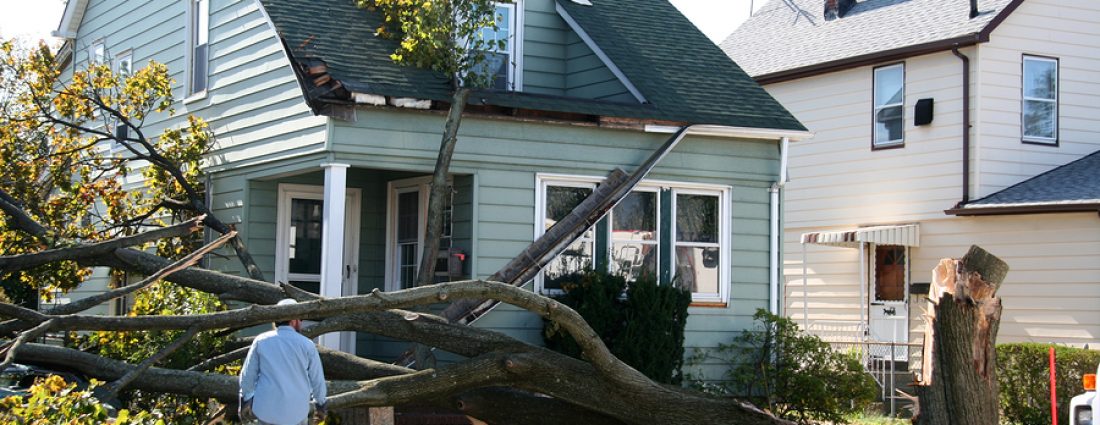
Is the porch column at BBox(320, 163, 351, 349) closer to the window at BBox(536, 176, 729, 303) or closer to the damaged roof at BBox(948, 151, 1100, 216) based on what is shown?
the window at BBox(536, 176, 729, 303)

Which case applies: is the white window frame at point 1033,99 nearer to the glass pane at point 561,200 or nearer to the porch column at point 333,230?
the glass pane at point 561,200

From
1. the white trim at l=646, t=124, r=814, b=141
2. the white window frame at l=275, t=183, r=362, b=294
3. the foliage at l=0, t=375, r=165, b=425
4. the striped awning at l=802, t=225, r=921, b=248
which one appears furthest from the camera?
the striped awning at l=802, t=225, r=921, b=248

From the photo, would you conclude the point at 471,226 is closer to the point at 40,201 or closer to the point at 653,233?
the point at 653,233

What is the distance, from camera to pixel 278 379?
8812 millimetres

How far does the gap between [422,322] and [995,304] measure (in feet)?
16.6

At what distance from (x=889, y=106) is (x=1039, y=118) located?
241cm

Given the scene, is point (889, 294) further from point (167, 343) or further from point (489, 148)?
point (167, 343)

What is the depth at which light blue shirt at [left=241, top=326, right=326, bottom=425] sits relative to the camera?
879 centimetres

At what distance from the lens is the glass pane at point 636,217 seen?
15.7 metres

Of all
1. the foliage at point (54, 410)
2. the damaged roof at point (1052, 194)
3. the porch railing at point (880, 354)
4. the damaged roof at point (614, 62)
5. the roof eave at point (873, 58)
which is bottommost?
the porch railing at point (880, 354)

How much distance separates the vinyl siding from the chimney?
443 centimetres

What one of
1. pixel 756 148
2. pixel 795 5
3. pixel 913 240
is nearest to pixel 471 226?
pixel 756 148

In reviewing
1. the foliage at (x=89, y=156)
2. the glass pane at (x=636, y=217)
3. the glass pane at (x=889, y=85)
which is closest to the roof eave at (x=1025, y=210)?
the glass pane at (x=889, y=85)

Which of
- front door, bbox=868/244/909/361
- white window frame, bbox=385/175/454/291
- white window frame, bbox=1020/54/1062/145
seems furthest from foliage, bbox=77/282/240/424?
white window frame, bbox=1020/54/1062/145
